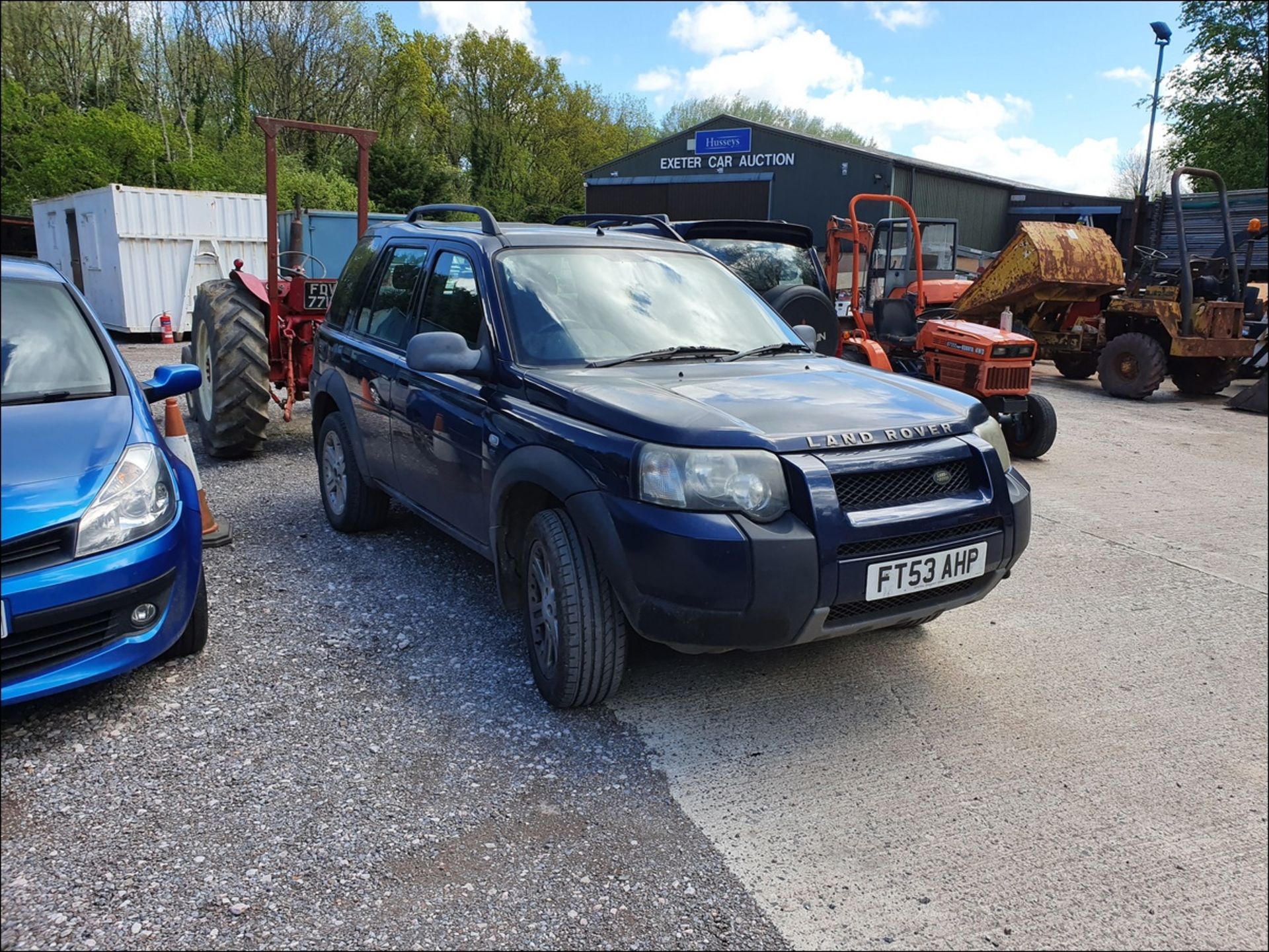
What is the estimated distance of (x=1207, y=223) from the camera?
18.4m

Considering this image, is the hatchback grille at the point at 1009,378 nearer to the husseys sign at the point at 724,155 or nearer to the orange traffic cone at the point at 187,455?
the orange traffic cone at the point at 187,455

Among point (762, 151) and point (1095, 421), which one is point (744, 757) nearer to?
point (1095, 421)

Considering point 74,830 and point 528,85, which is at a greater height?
point 528,85

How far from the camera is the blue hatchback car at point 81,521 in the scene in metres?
3.13

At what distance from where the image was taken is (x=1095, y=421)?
11.0m

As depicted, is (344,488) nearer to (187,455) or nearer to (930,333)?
(187,455)

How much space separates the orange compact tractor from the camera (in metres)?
8.62

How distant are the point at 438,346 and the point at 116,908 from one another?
7.10ft

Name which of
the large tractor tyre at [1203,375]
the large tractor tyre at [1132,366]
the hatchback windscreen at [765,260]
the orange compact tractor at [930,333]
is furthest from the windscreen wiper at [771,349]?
the large tractor tyre at [1203,375]

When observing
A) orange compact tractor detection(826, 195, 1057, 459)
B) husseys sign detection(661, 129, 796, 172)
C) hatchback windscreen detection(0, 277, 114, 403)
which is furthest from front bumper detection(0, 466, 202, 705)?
husseys sign detection(661, 129, 796, 172)

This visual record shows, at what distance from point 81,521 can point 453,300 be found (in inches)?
74.4

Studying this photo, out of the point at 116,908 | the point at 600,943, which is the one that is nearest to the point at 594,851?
the point at 600,943

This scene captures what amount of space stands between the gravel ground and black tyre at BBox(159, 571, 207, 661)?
0.19ft

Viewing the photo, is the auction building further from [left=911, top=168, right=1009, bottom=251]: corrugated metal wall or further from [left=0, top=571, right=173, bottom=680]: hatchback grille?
[left=0, top=571, right=173, bottom=680]: hatchback grille
